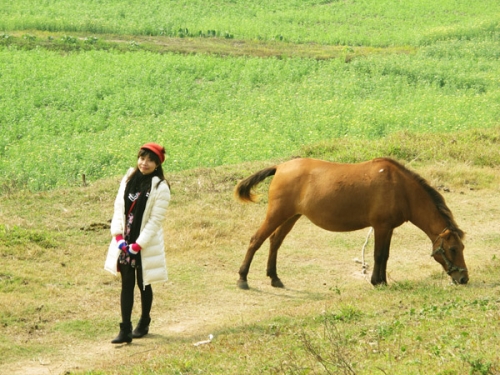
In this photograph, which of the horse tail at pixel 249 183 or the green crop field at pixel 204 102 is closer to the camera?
the horse tail at pixel 249 183

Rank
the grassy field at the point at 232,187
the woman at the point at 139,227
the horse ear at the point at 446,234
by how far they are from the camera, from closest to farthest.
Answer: the grassy field at the point at 232,187 → the woman at the point at 139,227 → the horse ear at the point at 446,234

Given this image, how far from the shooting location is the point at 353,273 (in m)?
10.9

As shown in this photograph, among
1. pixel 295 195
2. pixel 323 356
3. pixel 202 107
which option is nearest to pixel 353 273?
pixel 295 195

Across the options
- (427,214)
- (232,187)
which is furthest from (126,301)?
(232,187)

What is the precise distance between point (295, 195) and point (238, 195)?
0.84 m

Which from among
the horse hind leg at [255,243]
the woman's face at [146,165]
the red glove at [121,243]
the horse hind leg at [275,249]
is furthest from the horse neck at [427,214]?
the red glove at [121,243]

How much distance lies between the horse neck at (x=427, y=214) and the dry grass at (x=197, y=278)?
665 millimetres

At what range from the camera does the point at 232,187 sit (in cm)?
1460

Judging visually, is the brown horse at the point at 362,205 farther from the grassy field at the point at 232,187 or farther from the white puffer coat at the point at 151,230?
the white puffer coat at the point at 151,230

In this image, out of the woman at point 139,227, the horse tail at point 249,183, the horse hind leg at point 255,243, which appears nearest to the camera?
the woman at point 139,227

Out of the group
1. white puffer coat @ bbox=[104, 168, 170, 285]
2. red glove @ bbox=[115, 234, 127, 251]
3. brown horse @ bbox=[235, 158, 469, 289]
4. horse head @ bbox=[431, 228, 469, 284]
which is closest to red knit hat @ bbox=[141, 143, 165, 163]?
white puffer coat @ bbox=[104, 168, 170, 285]

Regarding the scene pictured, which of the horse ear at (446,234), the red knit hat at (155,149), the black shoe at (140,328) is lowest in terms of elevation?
the black shoe at (140,328)

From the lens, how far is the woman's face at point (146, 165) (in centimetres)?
779

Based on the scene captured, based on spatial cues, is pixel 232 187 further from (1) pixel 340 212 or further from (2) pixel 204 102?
(2) pixel 204 102
